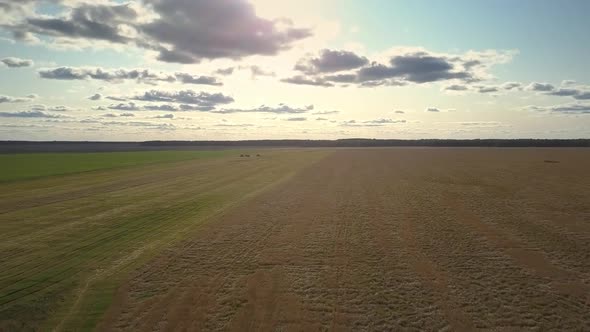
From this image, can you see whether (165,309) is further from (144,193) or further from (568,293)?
(144,193)

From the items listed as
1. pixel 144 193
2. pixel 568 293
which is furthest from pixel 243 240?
pixel 144 193

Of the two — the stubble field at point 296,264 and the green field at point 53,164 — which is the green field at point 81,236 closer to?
the stubble field at point 296,264

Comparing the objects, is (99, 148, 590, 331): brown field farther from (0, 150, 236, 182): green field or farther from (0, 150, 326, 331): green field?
(0, 150, 236, 182): green field

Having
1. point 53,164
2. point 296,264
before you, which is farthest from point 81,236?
point 53,164

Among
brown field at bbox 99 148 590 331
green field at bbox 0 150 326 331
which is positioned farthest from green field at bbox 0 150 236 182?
brown field at bbox 99 148 590 331

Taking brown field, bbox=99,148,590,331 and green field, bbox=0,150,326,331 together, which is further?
green field, bbox=0,150,326,331

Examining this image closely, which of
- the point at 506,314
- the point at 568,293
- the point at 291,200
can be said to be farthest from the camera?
the point at 291,200

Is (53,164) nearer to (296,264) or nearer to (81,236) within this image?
(81,236)
